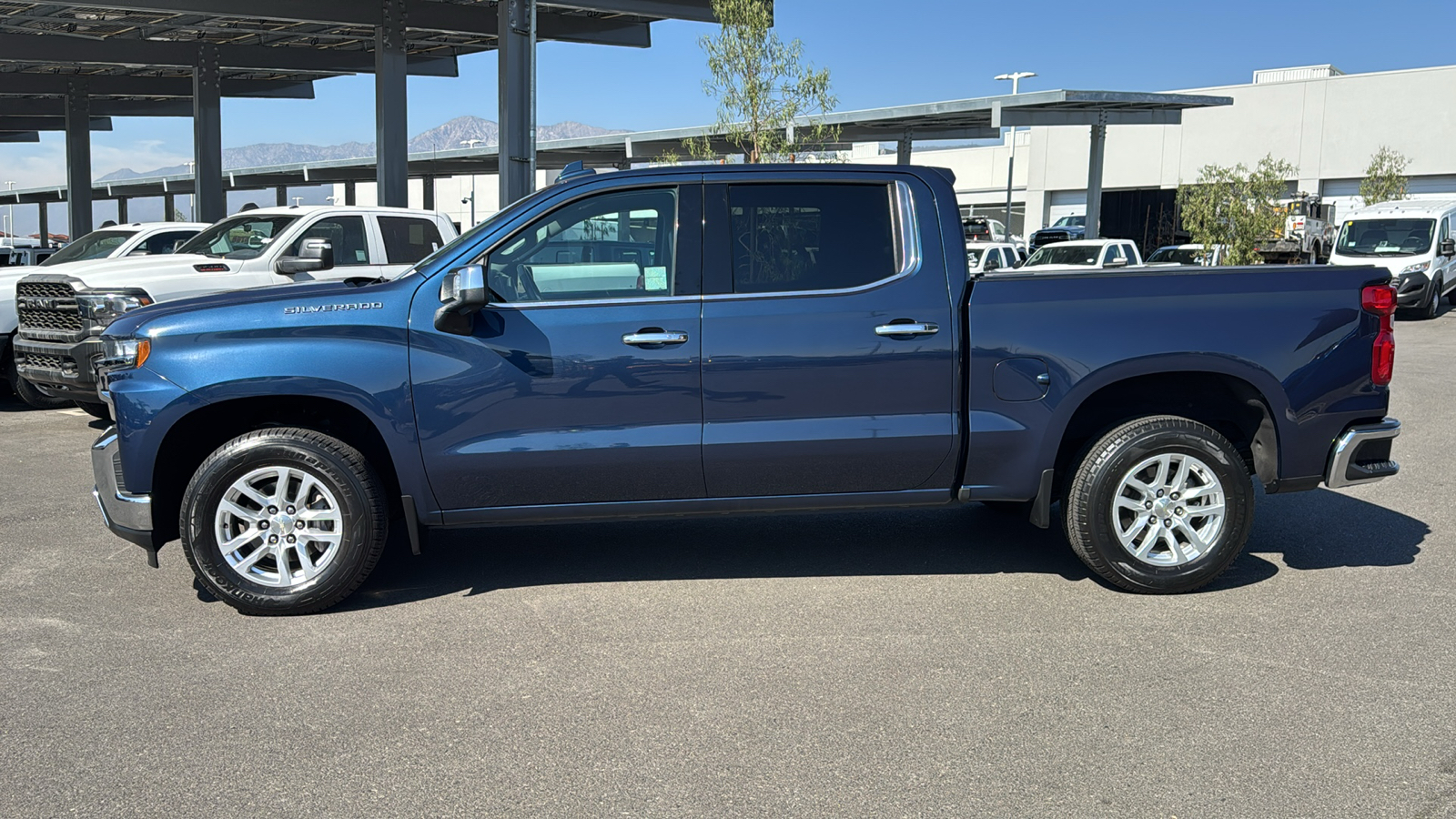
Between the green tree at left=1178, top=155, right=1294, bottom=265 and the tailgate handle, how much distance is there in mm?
28995

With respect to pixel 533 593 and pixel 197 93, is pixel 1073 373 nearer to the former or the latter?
pixel 533 593

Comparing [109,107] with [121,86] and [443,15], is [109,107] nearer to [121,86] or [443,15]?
[121,86]

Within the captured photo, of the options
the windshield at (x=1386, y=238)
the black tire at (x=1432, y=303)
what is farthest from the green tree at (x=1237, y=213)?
the black tire at (x=1432, y=303)

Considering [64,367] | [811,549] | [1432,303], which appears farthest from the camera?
[1432,303]

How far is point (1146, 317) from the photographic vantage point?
5449 millimetres

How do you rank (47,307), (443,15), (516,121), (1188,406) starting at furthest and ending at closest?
(443,15) < (516,121) < (47,307) < (1188,406)

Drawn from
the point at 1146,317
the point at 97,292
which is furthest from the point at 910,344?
the point at 97,292

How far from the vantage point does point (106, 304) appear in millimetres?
10094

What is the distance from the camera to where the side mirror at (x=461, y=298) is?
5.04 m

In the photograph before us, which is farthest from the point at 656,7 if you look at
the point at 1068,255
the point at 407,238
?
the point at 407,238

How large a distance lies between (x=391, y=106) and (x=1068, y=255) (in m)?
14.1

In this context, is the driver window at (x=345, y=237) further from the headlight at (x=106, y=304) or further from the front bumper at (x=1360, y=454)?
the front bumper at (x=1360, y=454)

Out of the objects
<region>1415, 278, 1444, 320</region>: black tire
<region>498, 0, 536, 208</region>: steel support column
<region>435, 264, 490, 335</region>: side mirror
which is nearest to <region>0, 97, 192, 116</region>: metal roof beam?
<region>498, 0, 536, 208</region>: steel support column

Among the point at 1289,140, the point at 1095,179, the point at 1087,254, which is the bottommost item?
the point at 1087,254
